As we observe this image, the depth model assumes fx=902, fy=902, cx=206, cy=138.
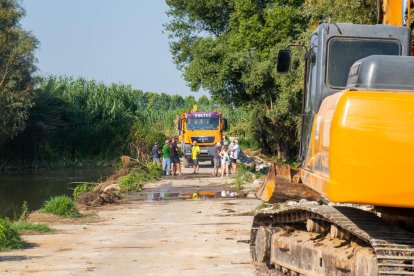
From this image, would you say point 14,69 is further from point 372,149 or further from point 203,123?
point 372,149

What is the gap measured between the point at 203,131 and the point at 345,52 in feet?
127

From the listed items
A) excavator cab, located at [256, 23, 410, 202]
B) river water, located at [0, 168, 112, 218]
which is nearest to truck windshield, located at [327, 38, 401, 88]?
excavator cab, located at [256, 23, 410, 202]

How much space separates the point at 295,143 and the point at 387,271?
44234 millimetres

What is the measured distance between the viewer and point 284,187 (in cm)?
1052

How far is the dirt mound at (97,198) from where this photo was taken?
93.2ft

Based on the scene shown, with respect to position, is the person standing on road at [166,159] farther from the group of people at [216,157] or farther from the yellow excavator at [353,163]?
the yellow excavator at [353,163]

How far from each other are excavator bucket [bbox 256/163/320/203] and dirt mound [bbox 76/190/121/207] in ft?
57.9

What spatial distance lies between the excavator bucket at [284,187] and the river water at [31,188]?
58.8ft

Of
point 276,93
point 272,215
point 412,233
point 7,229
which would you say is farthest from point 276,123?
point 412,233

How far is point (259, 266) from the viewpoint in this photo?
1180cm

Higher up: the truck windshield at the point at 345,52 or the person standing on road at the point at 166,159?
the truck windshield at the point at 345,52

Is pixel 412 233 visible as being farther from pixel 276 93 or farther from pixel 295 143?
pixel 295 143

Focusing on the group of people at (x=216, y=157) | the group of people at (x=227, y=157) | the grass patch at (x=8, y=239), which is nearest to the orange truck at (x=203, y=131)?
the group of people at (x=216, y=157)

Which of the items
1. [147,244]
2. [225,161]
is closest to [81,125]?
[225,161]
